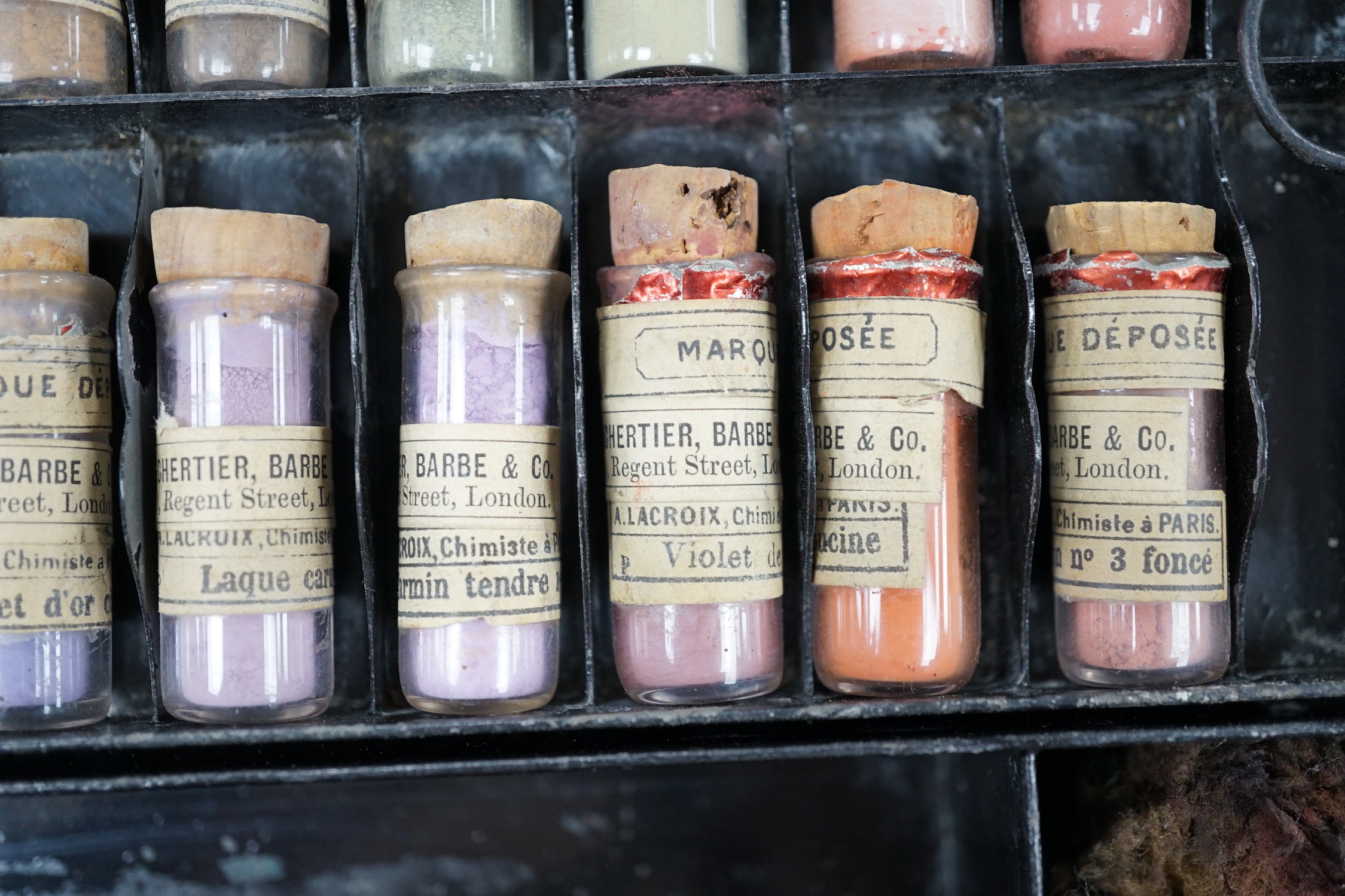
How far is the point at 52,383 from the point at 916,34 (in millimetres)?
727

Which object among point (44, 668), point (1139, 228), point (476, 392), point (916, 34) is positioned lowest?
point (44, 668)

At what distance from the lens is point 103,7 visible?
31.3 inches

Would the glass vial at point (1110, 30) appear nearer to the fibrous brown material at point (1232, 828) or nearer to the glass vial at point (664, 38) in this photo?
the glass vial at point (664, 38)

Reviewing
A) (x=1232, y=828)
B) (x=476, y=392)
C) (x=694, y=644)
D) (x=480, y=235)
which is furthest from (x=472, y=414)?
(x=1232, y=828)

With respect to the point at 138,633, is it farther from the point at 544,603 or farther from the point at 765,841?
the point at 765,841

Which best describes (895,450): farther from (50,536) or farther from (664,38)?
(50,536)

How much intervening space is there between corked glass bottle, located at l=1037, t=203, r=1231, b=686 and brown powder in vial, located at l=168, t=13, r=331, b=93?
0.64 metres

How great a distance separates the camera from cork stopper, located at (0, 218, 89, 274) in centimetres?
78

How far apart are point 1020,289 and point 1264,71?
265 millimetres

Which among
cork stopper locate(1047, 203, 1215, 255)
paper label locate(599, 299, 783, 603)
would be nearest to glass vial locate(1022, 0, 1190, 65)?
cork stopper locate(1047, 203, 1215, 255)

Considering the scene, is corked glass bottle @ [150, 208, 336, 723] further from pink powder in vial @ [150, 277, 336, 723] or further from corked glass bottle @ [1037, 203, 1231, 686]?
corked glass bottle @ [1037, 203, 1231, 686]

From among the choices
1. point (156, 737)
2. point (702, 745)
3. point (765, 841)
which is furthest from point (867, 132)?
point (156, 737)

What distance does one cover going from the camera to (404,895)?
0.93 m

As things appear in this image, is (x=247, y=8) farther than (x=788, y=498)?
No
